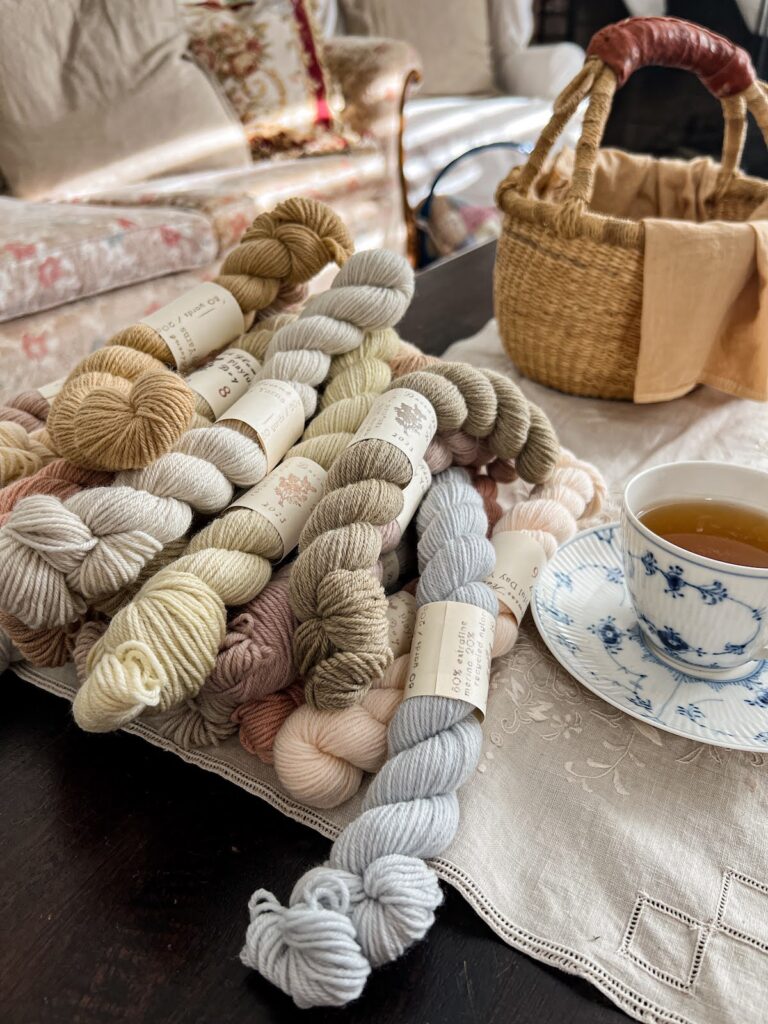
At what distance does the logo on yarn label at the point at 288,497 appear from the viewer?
49 centimetres

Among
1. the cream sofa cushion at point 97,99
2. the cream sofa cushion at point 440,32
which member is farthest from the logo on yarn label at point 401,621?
the cream sofa cushion at point 440,32

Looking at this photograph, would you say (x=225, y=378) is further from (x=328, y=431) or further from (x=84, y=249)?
(x=84, y=249)

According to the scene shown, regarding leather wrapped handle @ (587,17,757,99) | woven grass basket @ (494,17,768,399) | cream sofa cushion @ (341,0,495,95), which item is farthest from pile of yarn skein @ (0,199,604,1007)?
cream sofa cushion @ (341,0,495,95)

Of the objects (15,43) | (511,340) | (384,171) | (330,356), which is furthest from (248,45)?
(330,356)

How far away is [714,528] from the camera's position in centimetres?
49

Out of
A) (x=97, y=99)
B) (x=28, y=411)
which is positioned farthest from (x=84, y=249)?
(x=28, y=411)

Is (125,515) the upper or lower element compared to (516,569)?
upper

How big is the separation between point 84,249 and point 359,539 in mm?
1224

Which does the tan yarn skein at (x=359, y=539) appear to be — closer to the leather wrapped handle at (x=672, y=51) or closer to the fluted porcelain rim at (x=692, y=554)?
the fluted porcelain rim at (x=692, y=554)

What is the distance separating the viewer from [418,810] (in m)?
0.37

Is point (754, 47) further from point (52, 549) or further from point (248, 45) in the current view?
point (52, 549)

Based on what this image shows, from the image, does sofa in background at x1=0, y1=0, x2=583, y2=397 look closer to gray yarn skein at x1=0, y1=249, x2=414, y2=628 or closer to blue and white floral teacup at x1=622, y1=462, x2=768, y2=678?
gray yarn skein at x1=0, y1=249, x2=414, y2=628

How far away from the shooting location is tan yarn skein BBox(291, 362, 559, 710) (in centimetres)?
40

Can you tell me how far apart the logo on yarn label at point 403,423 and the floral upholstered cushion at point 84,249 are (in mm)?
1063
